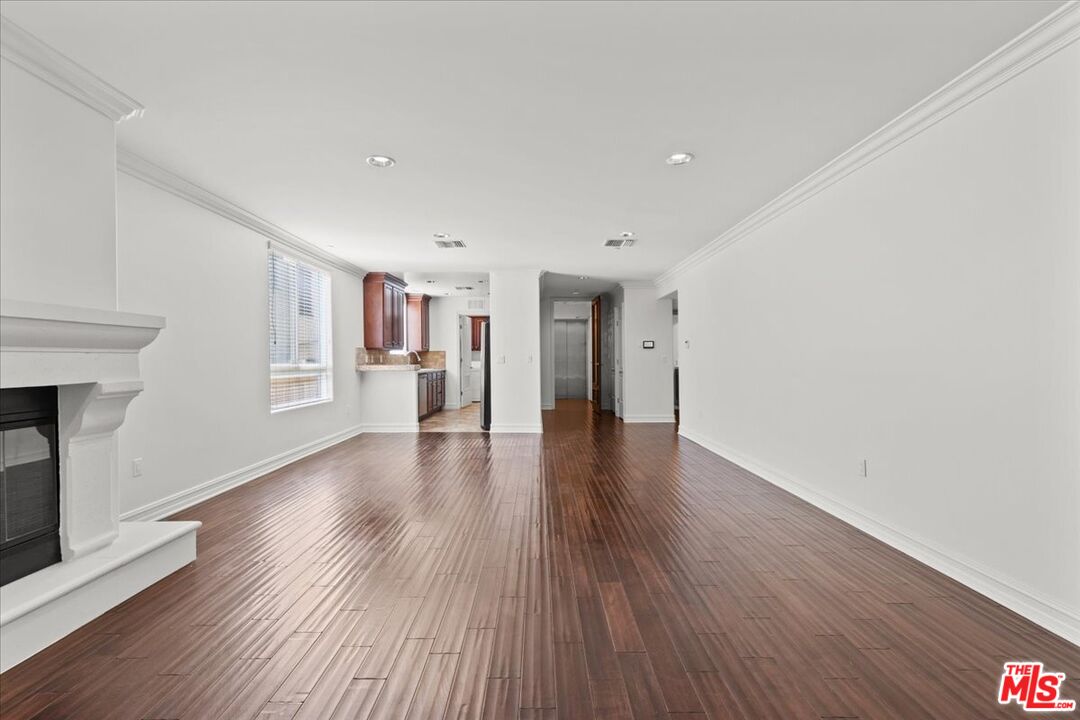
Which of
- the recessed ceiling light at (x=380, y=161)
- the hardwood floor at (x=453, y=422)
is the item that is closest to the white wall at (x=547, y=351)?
the hardwood floor at (x=453, y=422)

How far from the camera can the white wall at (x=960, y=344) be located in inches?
86.6

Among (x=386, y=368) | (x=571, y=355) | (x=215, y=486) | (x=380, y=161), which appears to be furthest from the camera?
(x=571, y=355)

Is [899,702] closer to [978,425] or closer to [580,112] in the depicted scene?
[978,425]

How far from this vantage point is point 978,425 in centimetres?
258

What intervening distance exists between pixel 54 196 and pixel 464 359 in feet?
33.0

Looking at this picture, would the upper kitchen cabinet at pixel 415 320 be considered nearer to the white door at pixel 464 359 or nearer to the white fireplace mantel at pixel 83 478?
the white door at pixel 464 359

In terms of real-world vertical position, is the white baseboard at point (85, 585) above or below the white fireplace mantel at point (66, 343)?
below

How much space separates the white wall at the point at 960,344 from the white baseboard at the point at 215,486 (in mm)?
5328

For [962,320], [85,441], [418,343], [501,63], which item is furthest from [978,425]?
[418,343]

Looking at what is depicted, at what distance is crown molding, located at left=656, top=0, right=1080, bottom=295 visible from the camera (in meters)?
2.16

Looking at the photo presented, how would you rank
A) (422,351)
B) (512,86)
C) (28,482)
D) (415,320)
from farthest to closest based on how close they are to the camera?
(422,351) → (415,320) → (512,86) → (28,482)

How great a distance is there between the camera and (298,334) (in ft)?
20.6

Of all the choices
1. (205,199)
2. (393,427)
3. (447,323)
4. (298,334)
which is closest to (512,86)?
(205,199)

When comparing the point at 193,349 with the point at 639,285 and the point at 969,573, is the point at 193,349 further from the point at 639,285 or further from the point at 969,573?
the point at 639,285
